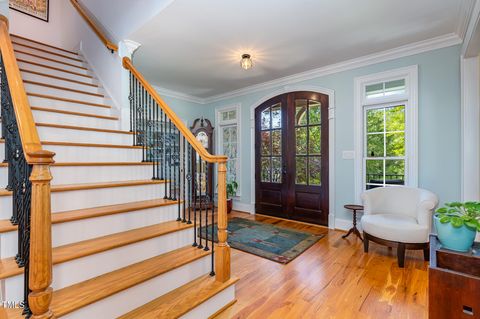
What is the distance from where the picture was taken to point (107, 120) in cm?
292

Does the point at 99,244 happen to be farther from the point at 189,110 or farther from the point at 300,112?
the point at 189,110

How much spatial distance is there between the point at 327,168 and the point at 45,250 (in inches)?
150

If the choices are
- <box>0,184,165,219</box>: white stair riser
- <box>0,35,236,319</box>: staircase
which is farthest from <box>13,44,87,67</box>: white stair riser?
<box>0,184,165,219</box>: white stair riser

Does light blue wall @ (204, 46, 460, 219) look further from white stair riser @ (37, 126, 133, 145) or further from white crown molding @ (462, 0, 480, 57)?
white stair riser @ (37, 126, 133, 145)

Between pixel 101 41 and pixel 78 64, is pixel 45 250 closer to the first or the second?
pixel 101 41

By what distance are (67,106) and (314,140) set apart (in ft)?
12.0

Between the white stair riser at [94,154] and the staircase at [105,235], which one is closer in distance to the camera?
the staircase at [105,235]

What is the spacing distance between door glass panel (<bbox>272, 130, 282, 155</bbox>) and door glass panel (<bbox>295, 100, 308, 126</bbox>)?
42cm

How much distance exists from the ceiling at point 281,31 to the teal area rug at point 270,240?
8.79 ft

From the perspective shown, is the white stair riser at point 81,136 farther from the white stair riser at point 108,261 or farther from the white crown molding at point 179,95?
the white crown molding at point 179,95

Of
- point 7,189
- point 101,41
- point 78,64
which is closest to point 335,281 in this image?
point 7,189

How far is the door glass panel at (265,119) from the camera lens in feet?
15.6

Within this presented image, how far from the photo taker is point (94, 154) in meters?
2.40

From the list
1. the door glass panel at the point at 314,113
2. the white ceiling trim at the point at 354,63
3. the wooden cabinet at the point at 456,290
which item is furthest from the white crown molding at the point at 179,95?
the wooden cabinet at the point at 456,290
